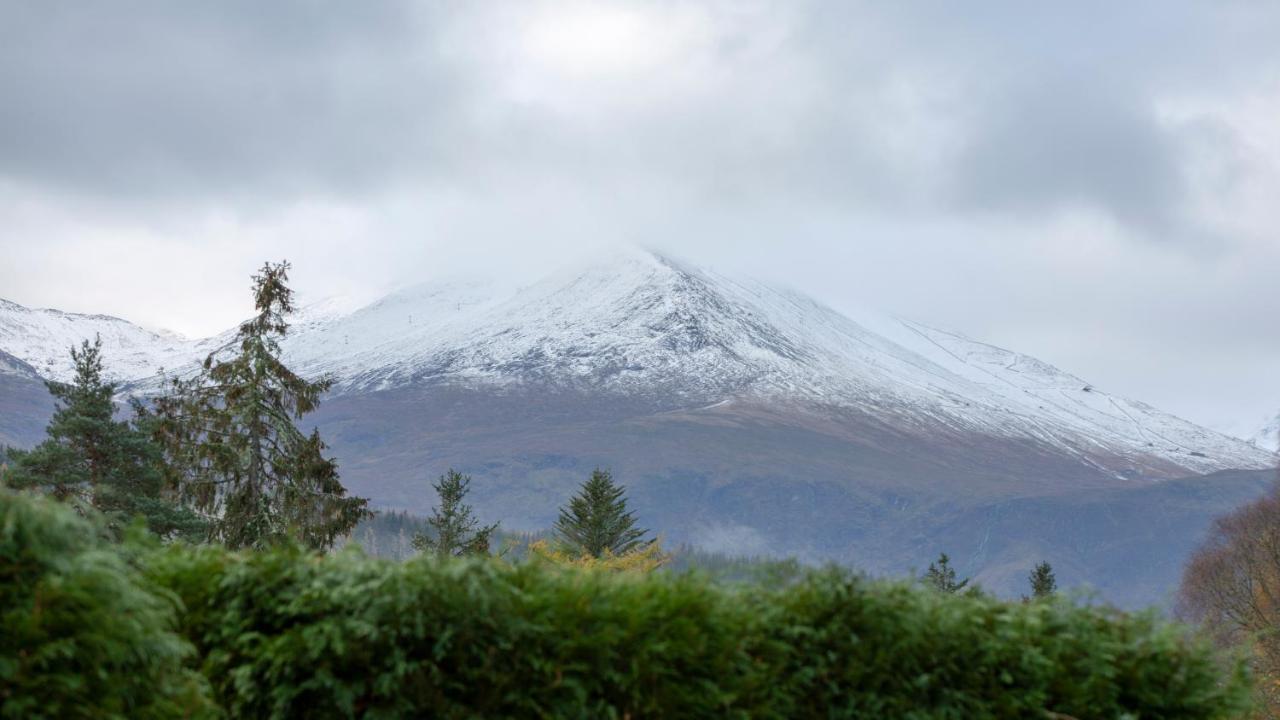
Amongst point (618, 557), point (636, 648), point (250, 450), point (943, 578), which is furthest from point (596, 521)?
point (636, 648)

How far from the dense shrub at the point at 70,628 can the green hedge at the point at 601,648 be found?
0.8 inches

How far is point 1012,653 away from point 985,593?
3.12 feet

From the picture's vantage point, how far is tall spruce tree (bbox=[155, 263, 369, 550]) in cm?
2278

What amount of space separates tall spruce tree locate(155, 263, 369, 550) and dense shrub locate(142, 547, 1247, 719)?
16488 millimetres

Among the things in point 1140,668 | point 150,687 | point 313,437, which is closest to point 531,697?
point 150,687

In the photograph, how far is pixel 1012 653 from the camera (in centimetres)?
689

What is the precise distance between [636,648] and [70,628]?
9.49ft

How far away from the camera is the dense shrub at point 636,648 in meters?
6.14

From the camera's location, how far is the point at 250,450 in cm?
2302

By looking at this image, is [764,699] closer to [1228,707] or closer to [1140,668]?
[1140,668]

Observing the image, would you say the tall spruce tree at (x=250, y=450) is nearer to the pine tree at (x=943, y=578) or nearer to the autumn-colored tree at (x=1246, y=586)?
the pine tree at (x=943, y=578)

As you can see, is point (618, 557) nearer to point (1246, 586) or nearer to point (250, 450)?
point (250, 450)

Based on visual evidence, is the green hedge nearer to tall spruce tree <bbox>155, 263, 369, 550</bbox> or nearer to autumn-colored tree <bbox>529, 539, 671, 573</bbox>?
tall spruce tree <bbox>155, 263, 369, 550</bbox>

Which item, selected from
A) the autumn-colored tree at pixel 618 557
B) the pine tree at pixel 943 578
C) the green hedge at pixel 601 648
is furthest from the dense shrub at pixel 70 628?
the autumn-colored tree at pixel 618 557
